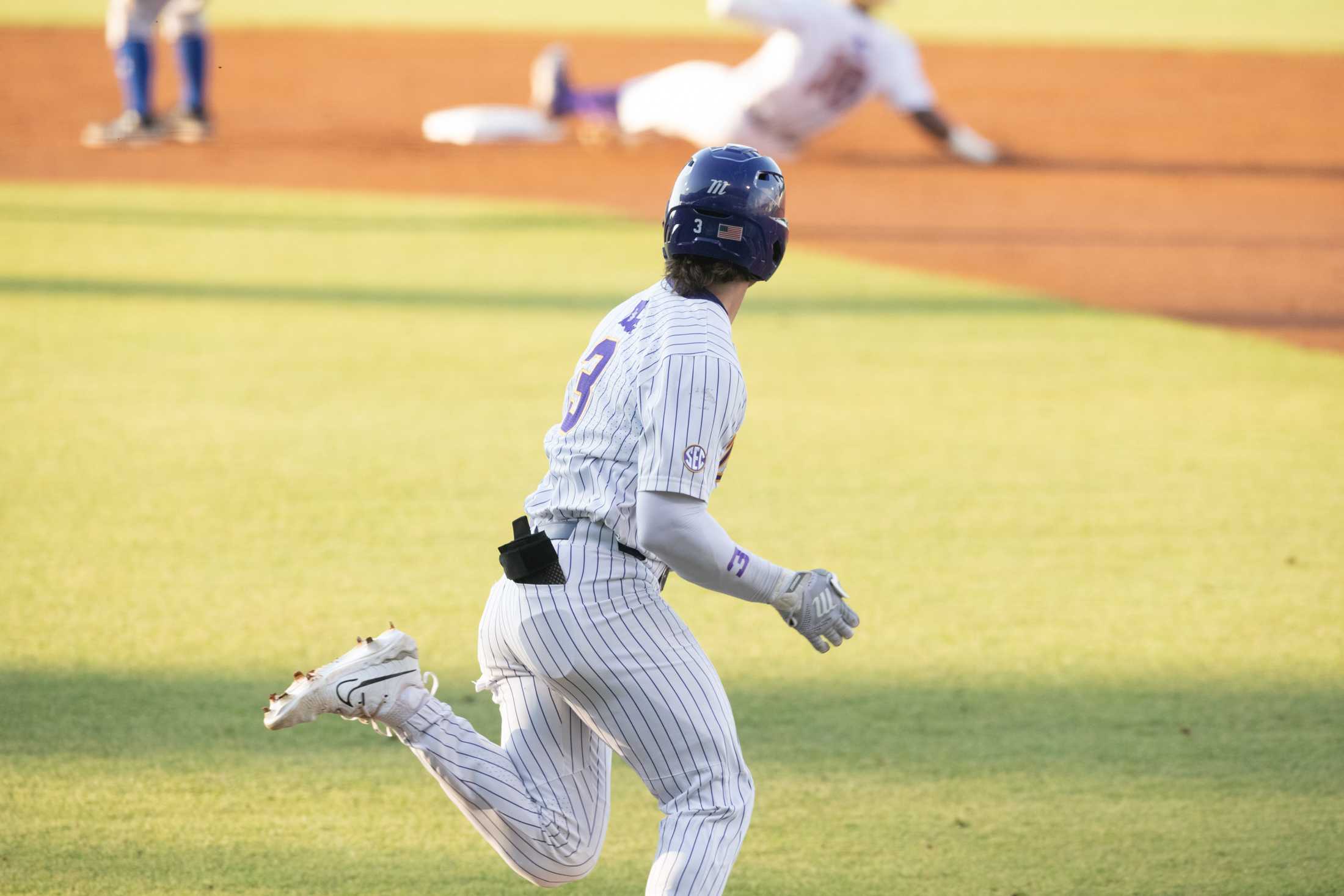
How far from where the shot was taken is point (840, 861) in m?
3.24

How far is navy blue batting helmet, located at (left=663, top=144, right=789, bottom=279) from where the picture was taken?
266 cm

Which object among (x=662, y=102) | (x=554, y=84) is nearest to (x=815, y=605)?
(x=662, y=102)

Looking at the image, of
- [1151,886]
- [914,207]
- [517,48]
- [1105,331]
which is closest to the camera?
[1151,886]

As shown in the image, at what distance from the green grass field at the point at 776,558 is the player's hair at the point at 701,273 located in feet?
4.23

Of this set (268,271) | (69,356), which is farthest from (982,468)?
(268,271)

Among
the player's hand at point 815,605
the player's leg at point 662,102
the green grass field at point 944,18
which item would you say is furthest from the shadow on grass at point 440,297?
the green grass field at point 944,18

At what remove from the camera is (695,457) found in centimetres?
246

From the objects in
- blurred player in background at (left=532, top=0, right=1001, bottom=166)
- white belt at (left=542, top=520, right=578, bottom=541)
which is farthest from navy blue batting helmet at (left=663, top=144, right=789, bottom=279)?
blurred player in background at (left=532, top=0, right=1001, bottom=166)

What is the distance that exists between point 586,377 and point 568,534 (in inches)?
11.6

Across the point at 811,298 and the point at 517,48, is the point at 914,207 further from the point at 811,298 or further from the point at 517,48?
the point at 517,48

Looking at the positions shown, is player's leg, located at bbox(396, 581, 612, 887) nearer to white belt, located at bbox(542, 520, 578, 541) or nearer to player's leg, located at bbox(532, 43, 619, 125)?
white belt, located at bbox(542, 520, 578, 541)

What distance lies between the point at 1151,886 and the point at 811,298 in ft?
19.7

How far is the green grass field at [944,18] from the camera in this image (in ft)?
68.3

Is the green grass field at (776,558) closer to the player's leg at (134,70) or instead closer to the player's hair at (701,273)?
the player's hair at (701,273)
